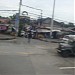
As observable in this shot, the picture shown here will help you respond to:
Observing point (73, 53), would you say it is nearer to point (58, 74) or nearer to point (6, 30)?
point (58, 74)

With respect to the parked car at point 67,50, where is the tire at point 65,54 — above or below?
below

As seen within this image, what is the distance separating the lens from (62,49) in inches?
811

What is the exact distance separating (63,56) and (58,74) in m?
7.60

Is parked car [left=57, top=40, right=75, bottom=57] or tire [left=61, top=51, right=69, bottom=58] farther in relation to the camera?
parked car [left=57, top=40, right=75, bottom=57]

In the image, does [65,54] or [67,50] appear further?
[67,50]

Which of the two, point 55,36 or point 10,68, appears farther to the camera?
point 55,36

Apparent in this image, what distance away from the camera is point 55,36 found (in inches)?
1935

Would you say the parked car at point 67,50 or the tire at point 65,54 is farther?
the parked car at point 67,50

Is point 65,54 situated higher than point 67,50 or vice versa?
point 67,50

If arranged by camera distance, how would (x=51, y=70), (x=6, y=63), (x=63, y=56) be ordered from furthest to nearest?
(x=63, y=56), (x=6, y=63), (x=51, y=70)

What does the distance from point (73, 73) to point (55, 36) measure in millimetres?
36050

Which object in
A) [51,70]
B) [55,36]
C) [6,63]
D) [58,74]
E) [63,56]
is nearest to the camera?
[58,74]

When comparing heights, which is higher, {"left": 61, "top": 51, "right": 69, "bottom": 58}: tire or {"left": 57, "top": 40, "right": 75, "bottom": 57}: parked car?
Answer: {"left": 57, "top": 40, "right": 75, "bottom": 57}: parked car

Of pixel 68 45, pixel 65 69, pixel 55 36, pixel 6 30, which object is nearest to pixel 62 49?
pixel 68 45
